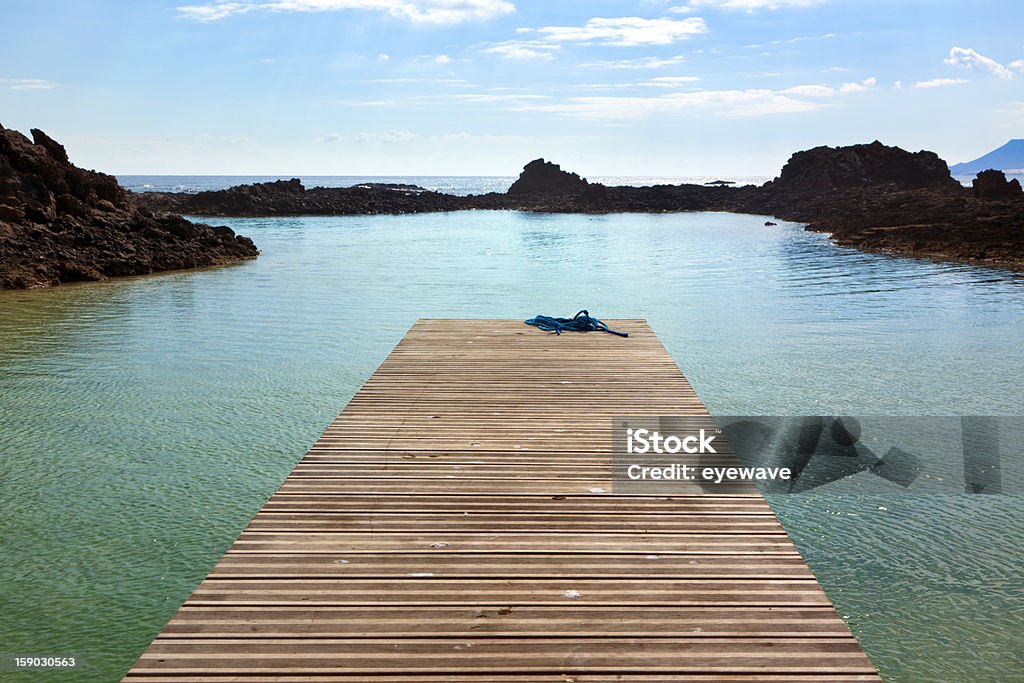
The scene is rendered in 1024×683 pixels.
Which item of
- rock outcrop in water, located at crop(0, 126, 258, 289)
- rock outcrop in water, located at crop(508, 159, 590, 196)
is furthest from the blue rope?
rock outcrop in water, located at crop(508, 159, 590, 196)

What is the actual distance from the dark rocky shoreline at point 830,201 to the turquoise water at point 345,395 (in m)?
4.78

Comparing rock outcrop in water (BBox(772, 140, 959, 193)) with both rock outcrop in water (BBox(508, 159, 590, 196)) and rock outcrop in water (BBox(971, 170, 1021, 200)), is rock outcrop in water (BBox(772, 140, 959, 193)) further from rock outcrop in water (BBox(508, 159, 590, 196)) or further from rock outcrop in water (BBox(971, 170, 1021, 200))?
rock outcrop in water (BBox(971, 170, 1021, 200))

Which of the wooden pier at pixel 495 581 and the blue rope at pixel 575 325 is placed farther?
the blue rope at pixel 575 325

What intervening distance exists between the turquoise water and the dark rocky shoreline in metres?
4.78

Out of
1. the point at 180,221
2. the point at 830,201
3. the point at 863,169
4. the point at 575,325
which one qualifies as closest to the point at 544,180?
the point at 863,169

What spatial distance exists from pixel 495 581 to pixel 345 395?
7062mm

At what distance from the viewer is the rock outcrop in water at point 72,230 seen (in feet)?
70.8

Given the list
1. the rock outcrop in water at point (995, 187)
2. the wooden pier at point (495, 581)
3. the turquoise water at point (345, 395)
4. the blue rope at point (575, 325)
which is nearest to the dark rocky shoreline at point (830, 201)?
the rock outcrop in water at point (995, 187)

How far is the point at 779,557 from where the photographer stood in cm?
399

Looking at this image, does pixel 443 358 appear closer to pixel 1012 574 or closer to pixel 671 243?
pixel 1012 574

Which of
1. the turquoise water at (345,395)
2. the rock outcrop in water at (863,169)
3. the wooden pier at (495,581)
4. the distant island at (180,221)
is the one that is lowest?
the turquoise water at (345,395)

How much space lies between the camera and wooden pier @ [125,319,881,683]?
312 centimetres

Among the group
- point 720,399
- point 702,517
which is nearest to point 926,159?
point 720,399

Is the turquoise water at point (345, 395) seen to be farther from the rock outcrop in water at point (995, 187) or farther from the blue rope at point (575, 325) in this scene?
the rock outcrop in water at point (995, 187)
